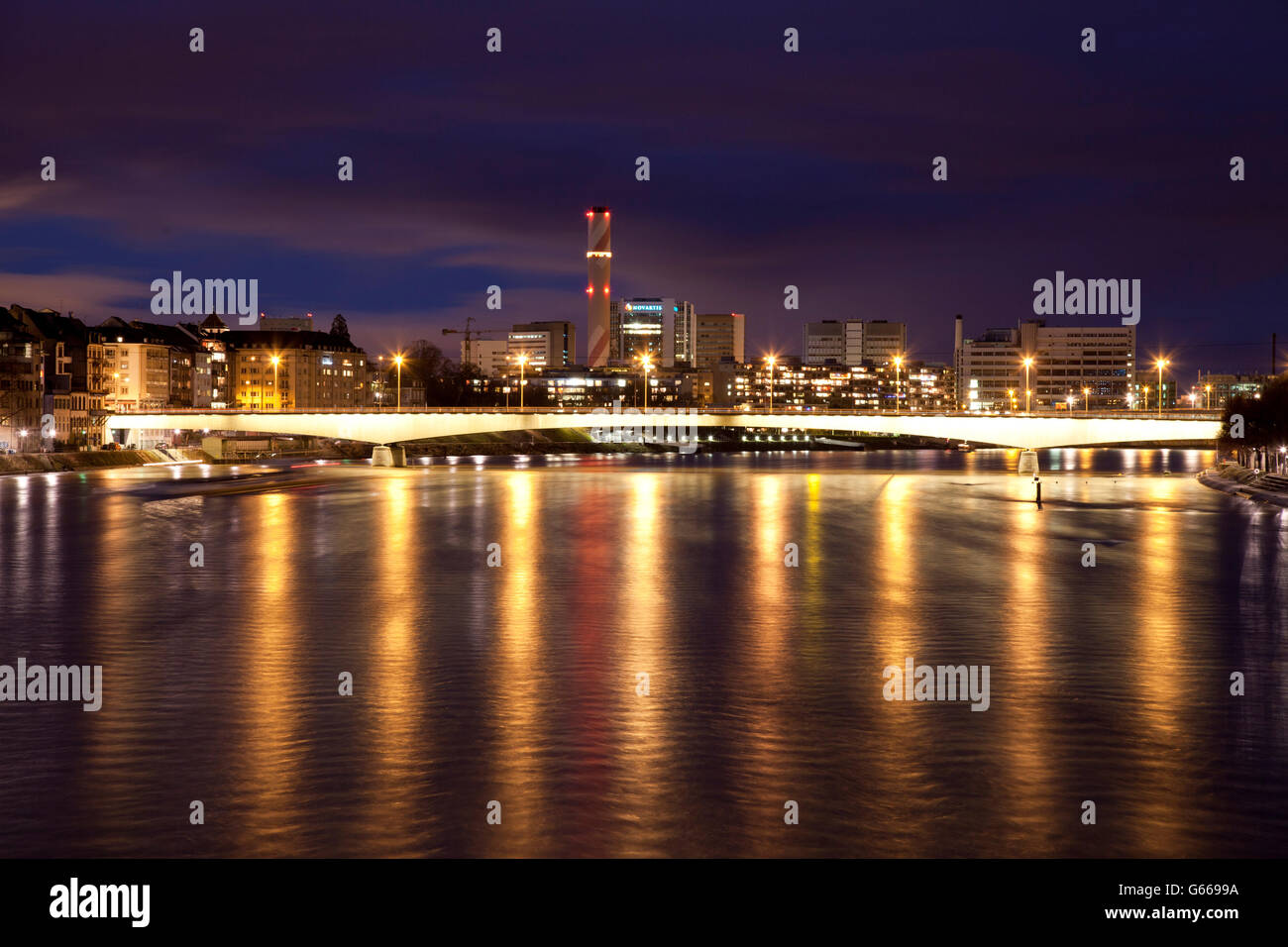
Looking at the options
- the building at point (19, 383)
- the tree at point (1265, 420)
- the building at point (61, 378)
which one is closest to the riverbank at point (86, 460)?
the building at point (61, 378)

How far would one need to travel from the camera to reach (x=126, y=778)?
33.8 ft

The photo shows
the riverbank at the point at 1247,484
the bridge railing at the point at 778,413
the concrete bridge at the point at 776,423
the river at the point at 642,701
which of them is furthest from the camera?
the bridge railing at the point at 778,413

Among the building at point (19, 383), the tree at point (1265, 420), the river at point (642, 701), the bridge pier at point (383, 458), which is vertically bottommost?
the river at point (642, 701)

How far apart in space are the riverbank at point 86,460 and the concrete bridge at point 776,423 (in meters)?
6.99

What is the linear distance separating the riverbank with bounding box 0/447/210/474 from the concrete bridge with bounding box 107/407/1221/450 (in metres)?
6.99

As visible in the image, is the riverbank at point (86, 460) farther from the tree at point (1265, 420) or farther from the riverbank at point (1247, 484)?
the tree at point (1265, 420)

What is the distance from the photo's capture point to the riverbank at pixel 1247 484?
189ft

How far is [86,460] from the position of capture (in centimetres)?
9050

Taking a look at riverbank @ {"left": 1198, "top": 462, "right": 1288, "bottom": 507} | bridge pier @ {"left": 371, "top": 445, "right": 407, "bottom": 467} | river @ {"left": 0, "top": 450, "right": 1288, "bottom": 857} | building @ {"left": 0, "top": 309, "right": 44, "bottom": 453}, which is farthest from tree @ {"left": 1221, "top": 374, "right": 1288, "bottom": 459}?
building @ {"left": 0, "top": 309, "right": 44, "bottom": 453}

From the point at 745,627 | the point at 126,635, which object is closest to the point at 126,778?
the point at 126,635

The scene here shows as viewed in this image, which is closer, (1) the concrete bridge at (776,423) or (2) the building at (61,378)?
(1) the concrete bridge at (776,423)

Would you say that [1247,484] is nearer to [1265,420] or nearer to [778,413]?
[1265,420]
